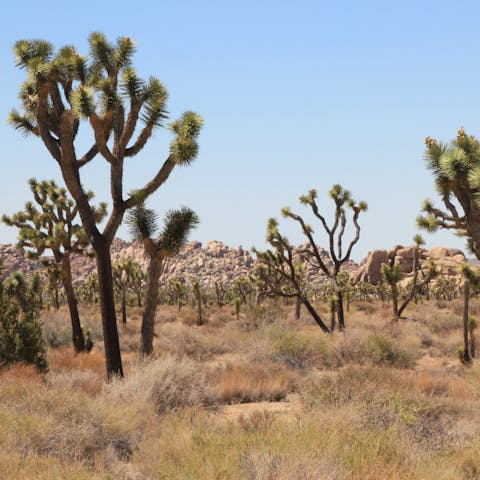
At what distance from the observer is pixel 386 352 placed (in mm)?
17875

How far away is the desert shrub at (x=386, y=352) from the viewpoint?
17.7 m

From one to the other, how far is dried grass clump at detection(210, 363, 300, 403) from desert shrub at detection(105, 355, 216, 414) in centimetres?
99

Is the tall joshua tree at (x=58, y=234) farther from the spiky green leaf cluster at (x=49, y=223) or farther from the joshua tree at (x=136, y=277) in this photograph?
the joshua tree at (x=136, y=277)

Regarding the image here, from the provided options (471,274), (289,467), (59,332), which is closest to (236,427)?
(289,467)

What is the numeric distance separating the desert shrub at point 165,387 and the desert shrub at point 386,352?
7612mm

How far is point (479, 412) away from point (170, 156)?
316 inches

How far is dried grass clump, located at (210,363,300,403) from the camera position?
497 inches

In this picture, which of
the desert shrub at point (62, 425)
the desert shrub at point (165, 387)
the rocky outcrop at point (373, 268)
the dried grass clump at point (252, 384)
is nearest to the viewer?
the desert shrub at point (62, 425)

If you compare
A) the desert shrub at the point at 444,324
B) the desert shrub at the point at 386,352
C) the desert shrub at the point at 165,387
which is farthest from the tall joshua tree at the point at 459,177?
the desert shrub at the point at 444,324

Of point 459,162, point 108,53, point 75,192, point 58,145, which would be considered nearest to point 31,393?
point 75,192

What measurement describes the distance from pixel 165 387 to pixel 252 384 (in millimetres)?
2997

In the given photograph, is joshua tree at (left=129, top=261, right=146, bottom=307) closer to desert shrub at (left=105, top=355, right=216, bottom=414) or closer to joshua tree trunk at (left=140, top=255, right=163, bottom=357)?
joshua tree trunk at (left=140, top=255, right=163, bottom=357)

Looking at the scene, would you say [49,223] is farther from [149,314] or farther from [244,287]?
[244,287]

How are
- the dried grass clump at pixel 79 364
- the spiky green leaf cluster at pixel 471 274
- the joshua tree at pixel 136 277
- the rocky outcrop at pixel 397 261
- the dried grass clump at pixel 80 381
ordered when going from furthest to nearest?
the rocky outcrop at pixel 397 261, the joshua tree at pixel 136 277, the spiky green leaf cluster at pixel 471 274, the dried grass clump at pixel 79 364, the dried grass clump at pixel 80 381
